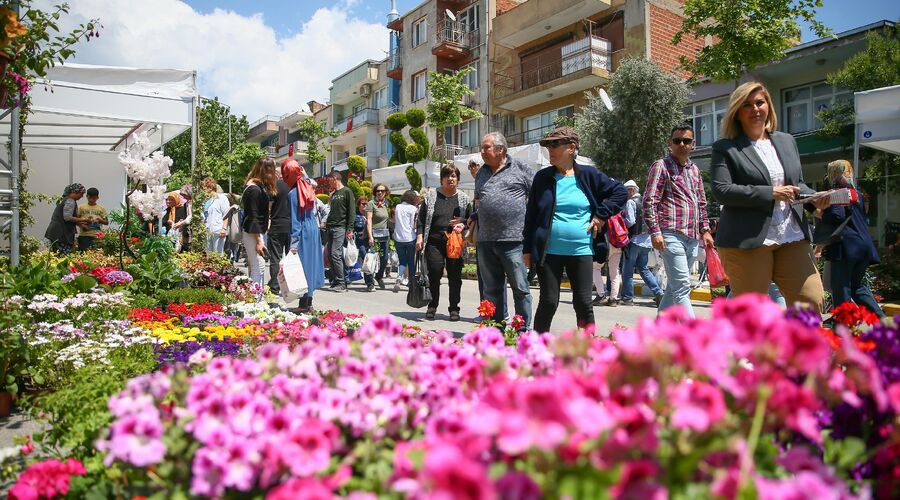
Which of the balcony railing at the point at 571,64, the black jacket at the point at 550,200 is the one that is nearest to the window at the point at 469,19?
the balcony railing at the point at 571,64

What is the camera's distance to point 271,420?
138 centimetres

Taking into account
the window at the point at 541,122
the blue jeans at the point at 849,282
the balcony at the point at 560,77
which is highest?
the balcony at the point at 560,77

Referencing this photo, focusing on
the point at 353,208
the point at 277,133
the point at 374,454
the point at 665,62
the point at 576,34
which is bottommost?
the point at 374,454

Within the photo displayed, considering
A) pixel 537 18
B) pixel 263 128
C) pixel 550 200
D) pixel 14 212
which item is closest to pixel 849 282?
pixel 550 200

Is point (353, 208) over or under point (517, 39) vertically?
under

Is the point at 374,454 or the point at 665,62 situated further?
the point at 665,62

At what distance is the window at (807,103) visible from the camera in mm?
21500

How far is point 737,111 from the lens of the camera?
4.04 meters

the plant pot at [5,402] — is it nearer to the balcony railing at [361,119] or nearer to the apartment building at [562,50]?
the apartment building at [562,50]

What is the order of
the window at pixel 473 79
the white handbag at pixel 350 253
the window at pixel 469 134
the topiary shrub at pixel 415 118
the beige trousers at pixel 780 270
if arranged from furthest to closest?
1. the window at pixel 469 134
2. the window at pixel 473 79
3. the topiary shrub at pixel 415 118
4. the white handbag at pixel 350 253
5. the beige trousers at pixel 780 270

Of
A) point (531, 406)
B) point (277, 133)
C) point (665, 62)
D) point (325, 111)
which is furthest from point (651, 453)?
point (277, 133)

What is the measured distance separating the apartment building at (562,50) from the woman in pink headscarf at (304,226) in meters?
20.0

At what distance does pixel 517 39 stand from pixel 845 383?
101 ft

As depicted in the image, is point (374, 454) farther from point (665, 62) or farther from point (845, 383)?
point (665, 62)
